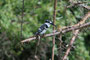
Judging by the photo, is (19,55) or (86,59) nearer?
Answer: (86,59)

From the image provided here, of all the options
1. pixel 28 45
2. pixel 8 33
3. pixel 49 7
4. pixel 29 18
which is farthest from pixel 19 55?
pixel 49 7

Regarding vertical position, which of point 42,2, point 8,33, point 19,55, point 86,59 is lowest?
point 19,55

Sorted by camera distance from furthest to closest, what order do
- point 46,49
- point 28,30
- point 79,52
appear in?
point 46,49 < point 28,30 < point 79,52

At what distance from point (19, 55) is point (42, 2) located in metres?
1.04

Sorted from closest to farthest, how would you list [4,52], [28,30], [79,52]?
[79,52], [28,30], [4,52]

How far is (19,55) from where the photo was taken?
3.39 m

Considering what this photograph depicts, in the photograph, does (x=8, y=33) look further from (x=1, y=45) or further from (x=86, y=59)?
(x=86, y=59)

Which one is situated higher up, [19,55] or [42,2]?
[42,2]

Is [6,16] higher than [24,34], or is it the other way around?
[6,16]

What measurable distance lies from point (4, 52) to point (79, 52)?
1181 millimetres

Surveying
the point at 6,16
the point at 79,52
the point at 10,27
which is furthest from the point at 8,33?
the point at 79,52

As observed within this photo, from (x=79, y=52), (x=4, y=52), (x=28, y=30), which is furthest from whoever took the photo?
(x=4, y=52)

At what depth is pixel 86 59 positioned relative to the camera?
2.78 metres

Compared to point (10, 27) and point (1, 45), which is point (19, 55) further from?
point (10, 27)
